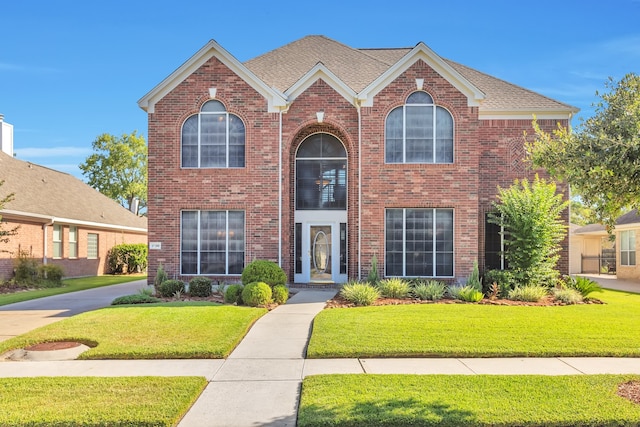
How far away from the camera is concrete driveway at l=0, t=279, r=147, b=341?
1117 centimetres

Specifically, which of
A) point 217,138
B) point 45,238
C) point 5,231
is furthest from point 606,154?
point 45,238

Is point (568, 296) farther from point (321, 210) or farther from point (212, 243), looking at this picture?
point (212, 243)

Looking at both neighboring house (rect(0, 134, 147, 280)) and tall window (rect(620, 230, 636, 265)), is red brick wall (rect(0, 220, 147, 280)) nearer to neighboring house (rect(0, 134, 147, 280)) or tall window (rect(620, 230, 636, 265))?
neighboring house (rect(0, 134, 147, 280))

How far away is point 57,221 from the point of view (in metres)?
23.8

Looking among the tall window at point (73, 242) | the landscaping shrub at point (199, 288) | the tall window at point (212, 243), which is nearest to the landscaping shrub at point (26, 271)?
the tall window at point (73, 242)

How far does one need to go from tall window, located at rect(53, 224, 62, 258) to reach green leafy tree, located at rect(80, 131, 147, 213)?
21127mm

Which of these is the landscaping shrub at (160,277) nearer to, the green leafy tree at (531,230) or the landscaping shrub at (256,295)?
the landscaping shrub at (256,295)

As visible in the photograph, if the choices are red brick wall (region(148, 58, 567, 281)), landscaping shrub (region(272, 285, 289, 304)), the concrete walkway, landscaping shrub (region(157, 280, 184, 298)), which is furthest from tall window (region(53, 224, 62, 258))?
the concrete walkway

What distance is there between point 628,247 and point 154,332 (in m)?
25.9

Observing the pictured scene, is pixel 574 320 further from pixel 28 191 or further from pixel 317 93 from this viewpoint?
pixel 28 191

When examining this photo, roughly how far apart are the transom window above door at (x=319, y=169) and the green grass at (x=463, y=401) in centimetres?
1137

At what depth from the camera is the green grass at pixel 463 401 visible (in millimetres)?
5543

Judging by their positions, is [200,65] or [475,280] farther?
[200,65]

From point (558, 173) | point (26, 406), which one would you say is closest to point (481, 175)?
point (558, 173)
